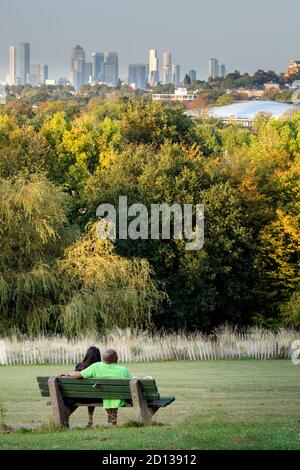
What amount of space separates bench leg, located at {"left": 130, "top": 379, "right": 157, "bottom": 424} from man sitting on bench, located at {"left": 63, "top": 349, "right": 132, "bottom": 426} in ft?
1.33

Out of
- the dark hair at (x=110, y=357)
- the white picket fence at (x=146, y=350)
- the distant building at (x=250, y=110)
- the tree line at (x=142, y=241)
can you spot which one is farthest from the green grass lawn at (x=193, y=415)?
the distant building at (x=250, y=110)

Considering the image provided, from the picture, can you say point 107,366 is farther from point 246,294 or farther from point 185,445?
point 246,294

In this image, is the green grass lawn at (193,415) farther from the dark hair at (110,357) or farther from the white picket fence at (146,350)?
the white picket fence at (146,350)

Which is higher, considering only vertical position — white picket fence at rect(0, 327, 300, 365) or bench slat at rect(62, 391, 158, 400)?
bench slat at rect(62, 391, 158, 400)

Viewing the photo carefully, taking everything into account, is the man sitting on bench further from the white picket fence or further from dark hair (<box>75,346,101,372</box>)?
the white picket fence

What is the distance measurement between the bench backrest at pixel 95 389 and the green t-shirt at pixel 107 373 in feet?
0.41

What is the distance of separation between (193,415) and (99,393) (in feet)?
5.27

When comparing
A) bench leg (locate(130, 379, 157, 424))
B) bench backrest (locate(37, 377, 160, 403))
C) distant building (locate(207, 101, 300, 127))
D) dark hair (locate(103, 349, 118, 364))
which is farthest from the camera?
distant building (locate(207, 101, 300, 127))

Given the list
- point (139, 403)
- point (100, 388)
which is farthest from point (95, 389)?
point (139, 403)

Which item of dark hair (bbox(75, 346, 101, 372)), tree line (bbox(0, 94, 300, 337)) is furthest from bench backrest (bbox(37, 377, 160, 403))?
tree line (bbox(0, 94, 300, 337))

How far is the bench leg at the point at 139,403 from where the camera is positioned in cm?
1444

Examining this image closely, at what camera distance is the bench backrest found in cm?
1467

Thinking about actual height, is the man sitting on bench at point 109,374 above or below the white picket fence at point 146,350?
above

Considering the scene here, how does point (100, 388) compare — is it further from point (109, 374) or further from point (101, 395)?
point (109, 374)
